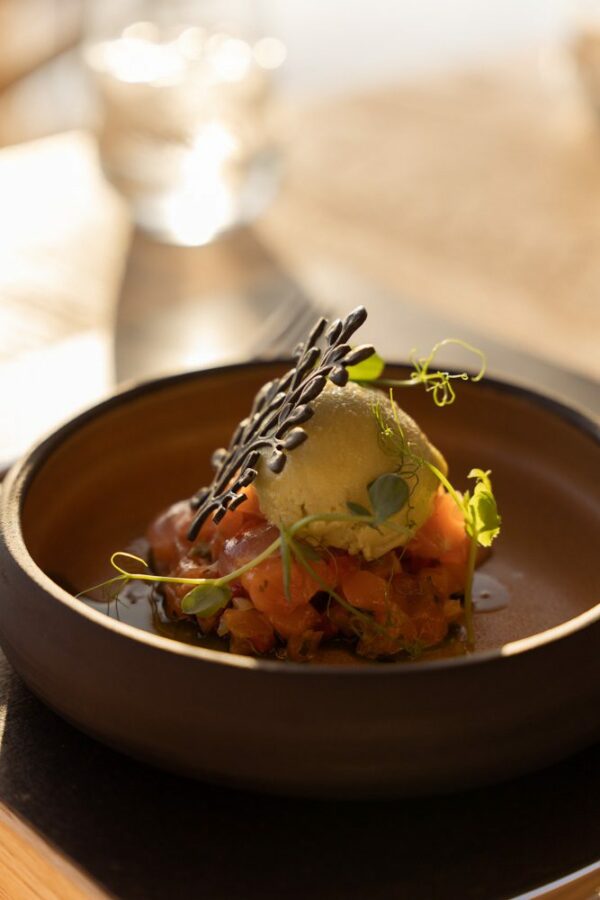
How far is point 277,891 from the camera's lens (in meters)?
0.94

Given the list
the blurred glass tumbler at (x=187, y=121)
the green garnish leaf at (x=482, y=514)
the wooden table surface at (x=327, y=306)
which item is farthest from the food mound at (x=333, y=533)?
the blurred glass tumbler at (x=187, y=121)

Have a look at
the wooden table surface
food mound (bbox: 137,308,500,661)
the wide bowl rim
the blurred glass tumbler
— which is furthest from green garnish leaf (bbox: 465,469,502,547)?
the blurred glass tumbler

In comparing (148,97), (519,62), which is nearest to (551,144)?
(519,62)

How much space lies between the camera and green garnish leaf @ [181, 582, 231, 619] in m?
1.18

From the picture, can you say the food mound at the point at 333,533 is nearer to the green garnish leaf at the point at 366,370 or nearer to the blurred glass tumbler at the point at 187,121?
the green garnish leaf at the point at 366,370

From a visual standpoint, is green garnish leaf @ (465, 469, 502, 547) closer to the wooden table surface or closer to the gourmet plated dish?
the gourmet plated dish

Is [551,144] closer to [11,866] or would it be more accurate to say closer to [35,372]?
[35,372]

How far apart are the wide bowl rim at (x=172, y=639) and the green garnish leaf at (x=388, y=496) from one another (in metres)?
0.15

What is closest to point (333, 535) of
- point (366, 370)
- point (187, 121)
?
point (366, 370)

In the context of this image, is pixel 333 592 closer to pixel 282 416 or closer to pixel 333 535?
pixel 333 535

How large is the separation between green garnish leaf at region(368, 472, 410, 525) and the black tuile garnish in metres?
0.09

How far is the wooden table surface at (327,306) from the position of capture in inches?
38.4

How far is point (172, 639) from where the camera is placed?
47.9 inches

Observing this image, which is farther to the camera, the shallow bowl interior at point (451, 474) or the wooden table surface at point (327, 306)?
the shallow bowl interior at point (451, 474)
